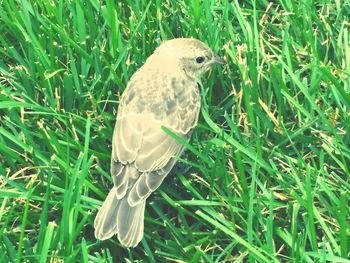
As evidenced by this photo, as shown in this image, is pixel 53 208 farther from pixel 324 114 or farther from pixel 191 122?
pixel 324 114

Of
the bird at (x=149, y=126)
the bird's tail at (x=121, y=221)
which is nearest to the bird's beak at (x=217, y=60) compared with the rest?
the bird at (x=149, y=126)

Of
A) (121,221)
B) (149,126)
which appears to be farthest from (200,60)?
(121,221)

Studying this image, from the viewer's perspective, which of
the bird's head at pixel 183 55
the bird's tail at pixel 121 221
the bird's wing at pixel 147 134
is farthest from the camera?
the bird's head at pixel 183 55

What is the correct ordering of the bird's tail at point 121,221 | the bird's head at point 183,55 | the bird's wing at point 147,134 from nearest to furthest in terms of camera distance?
the bird's tail at point 121,221 → the bird's wing at point 147,134 → the bird's head at point 183,55

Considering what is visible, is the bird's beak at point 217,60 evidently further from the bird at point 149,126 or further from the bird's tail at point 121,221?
the bird's tail at point 121,221

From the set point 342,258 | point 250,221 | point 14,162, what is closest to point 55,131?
point 14,162

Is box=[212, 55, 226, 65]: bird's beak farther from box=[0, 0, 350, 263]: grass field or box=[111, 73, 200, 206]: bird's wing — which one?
box=[111, 73, 200, 206]: bird's wing
